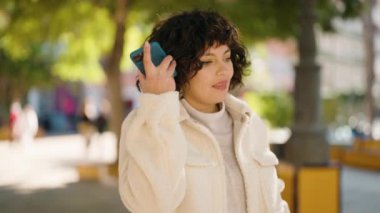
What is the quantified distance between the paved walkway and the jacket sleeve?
22.2ft

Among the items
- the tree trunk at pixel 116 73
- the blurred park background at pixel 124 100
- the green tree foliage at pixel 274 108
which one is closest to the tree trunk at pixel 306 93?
the blurred park background at pixel 124 100

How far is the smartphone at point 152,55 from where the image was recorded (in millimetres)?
2043

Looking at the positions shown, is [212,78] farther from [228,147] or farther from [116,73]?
[116,73]

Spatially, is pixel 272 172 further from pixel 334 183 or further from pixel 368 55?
pixel 368 55

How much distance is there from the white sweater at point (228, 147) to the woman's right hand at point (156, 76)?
0.68ft

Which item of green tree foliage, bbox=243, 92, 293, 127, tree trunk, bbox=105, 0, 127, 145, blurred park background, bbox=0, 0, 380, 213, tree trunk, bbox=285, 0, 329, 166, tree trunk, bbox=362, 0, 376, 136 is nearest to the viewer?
tree trunk, bbox=285, 0, 329, 166

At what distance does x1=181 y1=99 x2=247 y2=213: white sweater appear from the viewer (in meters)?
2.16

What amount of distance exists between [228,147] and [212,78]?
10.2 inches

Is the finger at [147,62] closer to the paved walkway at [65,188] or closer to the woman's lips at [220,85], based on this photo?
the woman's lips at [220,85]

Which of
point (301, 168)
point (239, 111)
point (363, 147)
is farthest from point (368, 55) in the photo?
point (239, 111)

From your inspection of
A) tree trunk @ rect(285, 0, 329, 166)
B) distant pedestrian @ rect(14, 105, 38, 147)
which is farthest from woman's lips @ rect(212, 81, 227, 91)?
distant pedestrian @ rect(14, 105, 38, 147)

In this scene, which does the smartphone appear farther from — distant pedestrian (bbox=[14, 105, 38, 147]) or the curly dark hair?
distant pedestrian (bbox=[14, 105, 38, 147])

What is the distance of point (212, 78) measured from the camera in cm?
218

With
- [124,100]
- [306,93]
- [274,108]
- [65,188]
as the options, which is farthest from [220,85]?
[274,108]
